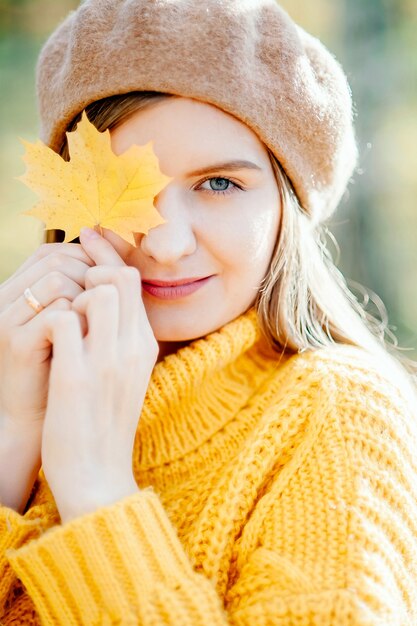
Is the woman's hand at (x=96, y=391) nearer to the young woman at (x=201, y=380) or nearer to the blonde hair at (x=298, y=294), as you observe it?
the young woman at (x=201, y=380)

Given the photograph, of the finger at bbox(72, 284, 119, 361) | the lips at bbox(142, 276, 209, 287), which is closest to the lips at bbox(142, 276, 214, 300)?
the lips at bbox(142, 276, 209, 287)

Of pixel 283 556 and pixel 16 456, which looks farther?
pixel 16 456

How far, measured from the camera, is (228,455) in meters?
1.72

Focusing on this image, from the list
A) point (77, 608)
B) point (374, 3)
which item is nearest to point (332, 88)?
point (77, 608)

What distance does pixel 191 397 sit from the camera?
1768mm

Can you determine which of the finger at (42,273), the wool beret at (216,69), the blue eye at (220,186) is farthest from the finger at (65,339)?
the wool beret at (216,69)

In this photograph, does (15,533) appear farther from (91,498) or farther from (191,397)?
(191,397)

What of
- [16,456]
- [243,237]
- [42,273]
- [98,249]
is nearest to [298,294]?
[243,237]

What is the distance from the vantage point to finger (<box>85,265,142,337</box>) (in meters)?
1.50

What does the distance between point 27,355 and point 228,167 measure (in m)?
0.62

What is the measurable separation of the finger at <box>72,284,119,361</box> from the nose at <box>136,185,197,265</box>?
0.16m

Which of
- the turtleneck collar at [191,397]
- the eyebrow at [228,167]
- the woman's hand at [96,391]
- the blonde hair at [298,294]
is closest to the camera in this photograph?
the woman's hand at [96,391]

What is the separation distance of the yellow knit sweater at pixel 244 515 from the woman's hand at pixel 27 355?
0.11 metres

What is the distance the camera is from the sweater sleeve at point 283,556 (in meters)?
1.29
